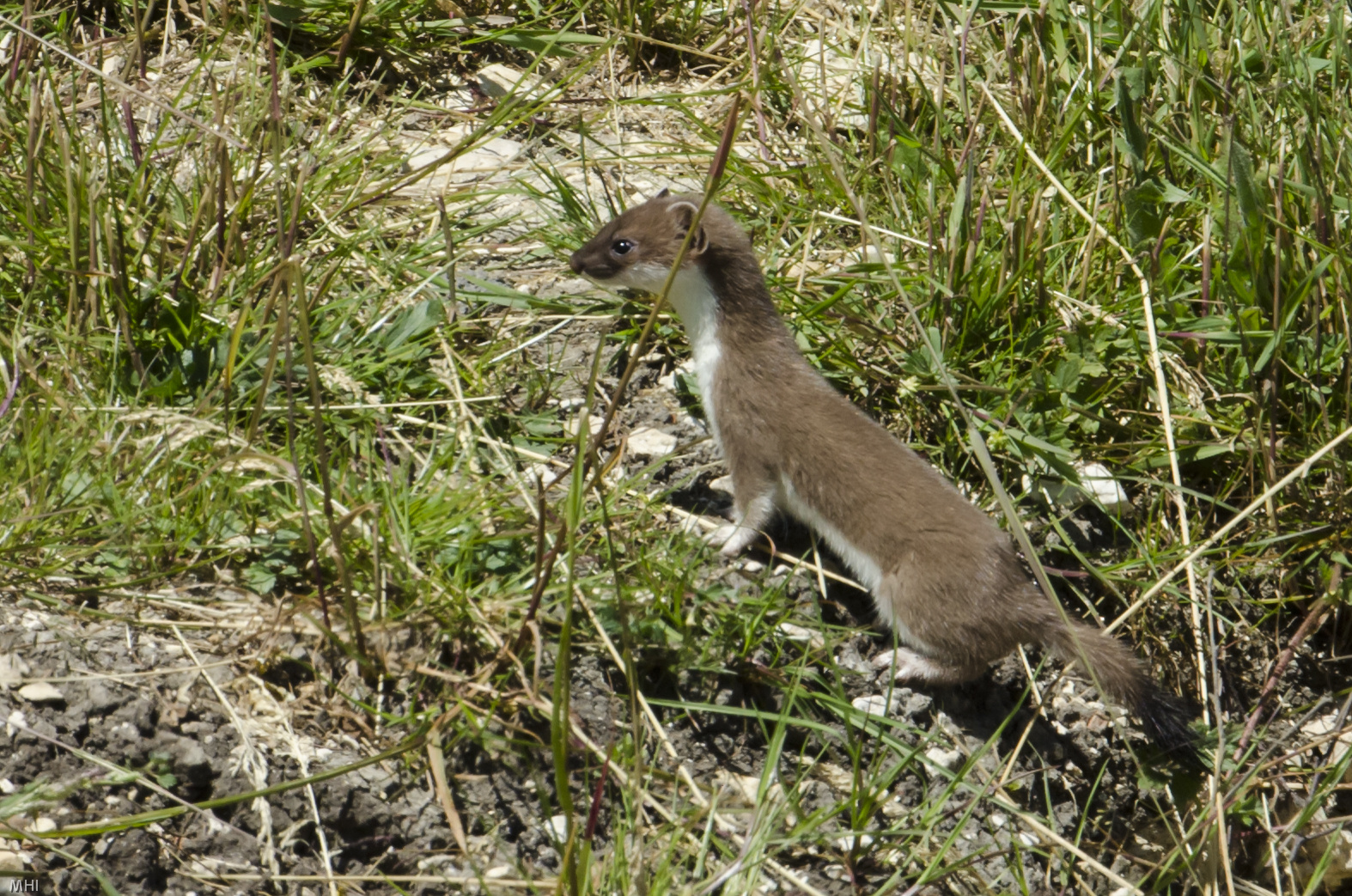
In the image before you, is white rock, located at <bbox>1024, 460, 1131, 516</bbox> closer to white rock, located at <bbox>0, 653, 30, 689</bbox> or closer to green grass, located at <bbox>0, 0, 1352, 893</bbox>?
green grass, located at <bbox>0, 0, 1352, 893</bbox>

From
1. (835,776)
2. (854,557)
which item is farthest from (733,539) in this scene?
(835,776)

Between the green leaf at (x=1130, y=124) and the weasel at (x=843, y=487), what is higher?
the green leaf at (x=1130, y=124)

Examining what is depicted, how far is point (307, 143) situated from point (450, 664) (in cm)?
211

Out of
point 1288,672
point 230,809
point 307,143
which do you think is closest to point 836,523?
point 1288,672

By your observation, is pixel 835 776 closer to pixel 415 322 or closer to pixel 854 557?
pixel 854 557

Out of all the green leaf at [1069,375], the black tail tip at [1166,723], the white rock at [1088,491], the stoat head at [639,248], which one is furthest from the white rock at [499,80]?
the black tail tip at [1166,723]

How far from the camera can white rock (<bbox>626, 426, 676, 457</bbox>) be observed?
3562mm

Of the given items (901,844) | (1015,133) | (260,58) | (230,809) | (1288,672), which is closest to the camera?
(230,809)

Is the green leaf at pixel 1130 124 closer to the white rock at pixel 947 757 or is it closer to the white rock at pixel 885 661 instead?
the white rock at pixel 885 661

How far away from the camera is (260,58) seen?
415 centimetres

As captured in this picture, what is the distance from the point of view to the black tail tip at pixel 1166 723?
→ 3020 millimetres

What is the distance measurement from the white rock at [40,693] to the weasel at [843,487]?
1.67 m

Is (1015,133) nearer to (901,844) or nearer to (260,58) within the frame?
(901,844)

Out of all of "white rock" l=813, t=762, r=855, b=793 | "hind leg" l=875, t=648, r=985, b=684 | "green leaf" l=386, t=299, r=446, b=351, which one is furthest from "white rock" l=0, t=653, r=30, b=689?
"hind leg" l=875, t=648, r=985, b=684
